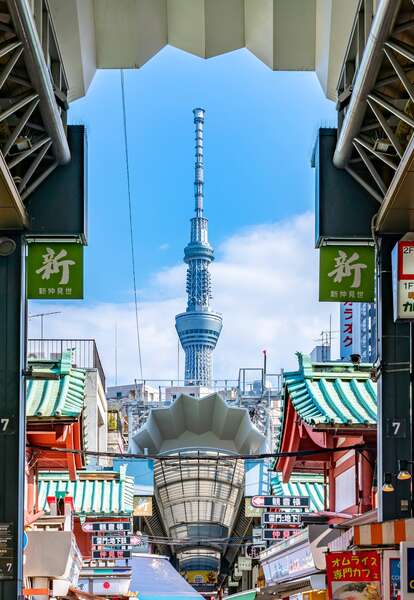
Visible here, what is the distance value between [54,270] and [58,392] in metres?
6.68

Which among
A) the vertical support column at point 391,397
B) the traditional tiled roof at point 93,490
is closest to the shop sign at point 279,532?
the traditional tiled roof at point 93,490

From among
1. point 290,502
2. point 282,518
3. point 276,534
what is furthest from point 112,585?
point 290,502

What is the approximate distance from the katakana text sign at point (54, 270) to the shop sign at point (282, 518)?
1332 centimetres

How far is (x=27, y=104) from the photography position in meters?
11.6

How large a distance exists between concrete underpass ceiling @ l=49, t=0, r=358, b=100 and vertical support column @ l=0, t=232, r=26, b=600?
8.67ft

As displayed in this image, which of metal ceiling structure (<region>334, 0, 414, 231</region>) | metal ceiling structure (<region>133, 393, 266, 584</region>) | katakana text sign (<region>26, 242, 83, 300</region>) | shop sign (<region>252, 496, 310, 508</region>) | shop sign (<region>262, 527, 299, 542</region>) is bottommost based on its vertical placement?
shop sign (<region>262, 527, 299, 542</region>)

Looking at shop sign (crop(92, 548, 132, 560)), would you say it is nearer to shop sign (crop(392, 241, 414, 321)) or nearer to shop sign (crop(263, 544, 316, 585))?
shop sign (crop(263, 544, 316, 585))

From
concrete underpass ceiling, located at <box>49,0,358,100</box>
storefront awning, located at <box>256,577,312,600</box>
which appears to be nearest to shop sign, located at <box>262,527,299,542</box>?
storefront awning, located at <box>256,577,312,600</box>

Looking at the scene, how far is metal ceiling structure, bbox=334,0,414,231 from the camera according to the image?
9777 mm

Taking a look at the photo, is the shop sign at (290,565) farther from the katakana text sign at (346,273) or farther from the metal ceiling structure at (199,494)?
the metal ceiling structure at (199,494)

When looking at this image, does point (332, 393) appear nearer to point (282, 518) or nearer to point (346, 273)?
point (282, 518)

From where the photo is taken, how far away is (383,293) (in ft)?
43.2

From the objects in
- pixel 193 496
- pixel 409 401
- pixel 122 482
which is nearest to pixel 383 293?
pixel 409 401

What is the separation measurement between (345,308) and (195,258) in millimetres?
118681
